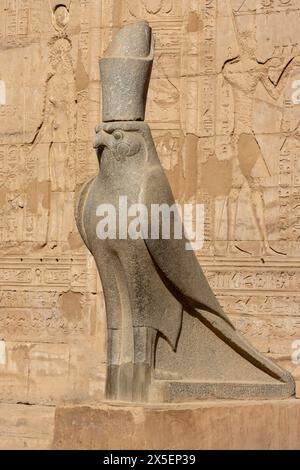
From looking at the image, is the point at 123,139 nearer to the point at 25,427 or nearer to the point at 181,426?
the point at 181,426

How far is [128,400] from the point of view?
10.3 m

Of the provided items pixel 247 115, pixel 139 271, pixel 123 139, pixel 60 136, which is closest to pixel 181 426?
pixel 139 271

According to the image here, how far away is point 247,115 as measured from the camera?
49.1ft

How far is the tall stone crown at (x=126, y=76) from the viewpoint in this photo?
1034 centimetres

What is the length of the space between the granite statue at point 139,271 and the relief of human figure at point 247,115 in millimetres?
4300

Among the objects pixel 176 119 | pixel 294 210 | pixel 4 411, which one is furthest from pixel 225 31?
pixel 4 411

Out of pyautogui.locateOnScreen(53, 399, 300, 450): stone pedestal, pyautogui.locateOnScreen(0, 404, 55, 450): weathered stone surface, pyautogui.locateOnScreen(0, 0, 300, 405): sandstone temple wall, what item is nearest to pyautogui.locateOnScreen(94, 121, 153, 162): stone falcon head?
pyautogui.locateOnScreen(53, 399, 300, 450): stone pedestal

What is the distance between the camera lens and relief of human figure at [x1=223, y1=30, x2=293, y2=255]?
14812 millimetres

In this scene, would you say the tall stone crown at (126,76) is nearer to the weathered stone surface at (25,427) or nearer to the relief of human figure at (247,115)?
the weathered stone surface at (25,427)

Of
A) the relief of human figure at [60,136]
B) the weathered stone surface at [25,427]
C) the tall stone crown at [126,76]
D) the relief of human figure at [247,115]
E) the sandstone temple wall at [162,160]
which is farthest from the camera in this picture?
the relief of human figure at [60,136]

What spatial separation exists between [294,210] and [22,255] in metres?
3.13

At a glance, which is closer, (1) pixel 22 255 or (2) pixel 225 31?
(2) pixel 225 31

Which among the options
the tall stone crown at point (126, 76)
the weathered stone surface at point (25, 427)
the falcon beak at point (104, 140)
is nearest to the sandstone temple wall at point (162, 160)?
the weathered stone surface at point (25, 427)
